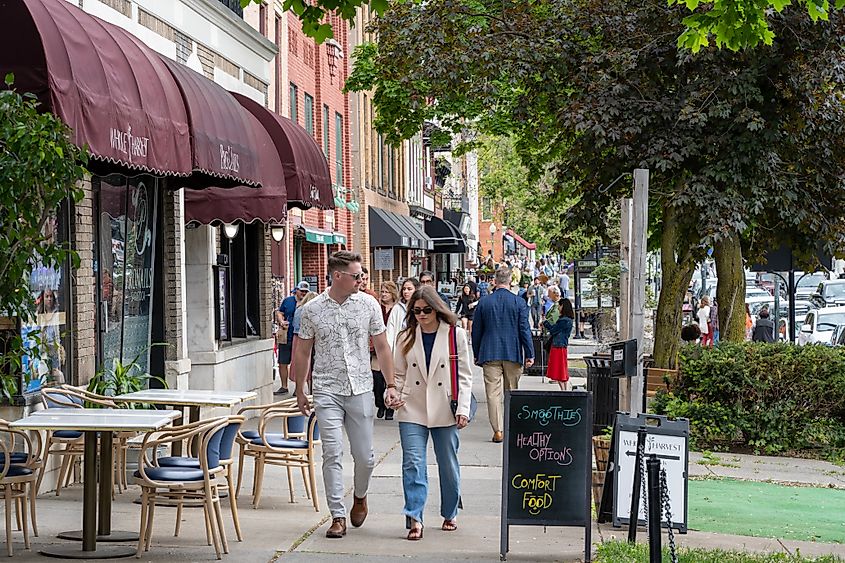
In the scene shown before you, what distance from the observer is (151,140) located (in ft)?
34.0

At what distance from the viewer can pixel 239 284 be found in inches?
698

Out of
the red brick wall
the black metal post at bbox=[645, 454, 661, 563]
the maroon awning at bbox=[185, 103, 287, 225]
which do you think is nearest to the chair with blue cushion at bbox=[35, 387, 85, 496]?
the maroon awning at bbox=[185, 103, 287, 225]

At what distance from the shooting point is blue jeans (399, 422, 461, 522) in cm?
899

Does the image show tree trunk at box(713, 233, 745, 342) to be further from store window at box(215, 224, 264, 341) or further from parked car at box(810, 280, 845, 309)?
parked car at box(810, 280, 845, 309)

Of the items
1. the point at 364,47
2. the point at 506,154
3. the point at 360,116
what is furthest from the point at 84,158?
the point at 506,154

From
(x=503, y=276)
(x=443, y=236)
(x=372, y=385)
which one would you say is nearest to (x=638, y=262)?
(x=372, y=385)

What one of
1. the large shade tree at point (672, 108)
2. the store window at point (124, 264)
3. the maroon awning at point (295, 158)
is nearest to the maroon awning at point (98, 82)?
the store window at point (124, 264)

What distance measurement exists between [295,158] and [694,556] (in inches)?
348

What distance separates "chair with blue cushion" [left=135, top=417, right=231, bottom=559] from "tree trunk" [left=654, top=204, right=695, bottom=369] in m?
10.3

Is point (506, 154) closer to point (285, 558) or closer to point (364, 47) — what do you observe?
point (364, 47)

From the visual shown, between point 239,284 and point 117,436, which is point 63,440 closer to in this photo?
point 117,436

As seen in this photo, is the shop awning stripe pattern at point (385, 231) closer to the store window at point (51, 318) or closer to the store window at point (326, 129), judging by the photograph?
the store window at point (326, 129)

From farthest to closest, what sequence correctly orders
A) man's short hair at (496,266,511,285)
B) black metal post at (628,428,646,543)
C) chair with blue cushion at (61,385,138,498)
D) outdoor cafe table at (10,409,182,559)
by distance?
man's short hair at (496,266,511,285) → chair with blue cushion at (61,385,138,498) → black metal post at (628,428,646,543) → outdoor cafe table at (10,409,182,559)

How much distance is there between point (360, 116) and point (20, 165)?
97.9 feet
